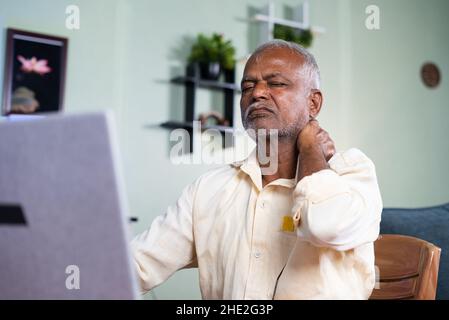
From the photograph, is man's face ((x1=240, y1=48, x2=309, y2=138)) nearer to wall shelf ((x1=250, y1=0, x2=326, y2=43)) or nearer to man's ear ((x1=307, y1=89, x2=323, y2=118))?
man's ear ((x1=307, y1=89, x2=323, y2=118))

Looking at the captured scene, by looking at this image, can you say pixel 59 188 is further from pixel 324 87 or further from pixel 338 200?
pixel 324 87

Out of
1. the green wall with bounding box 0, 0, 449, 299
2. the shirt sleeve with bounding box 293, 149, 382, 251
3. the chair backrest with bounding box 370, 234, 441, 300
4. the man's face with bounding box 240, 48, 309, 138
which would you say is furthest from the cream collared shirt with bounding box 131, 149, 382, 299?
the green wall with bounding box 0, 0, 449, 299

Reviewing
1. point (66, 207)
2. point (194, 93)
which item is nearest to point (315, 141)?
point (66, 207)

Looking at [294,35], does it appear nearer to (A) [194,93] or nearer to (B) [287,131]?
(A) [194,93]

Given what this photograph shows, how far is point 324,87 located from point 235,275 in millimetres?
2699

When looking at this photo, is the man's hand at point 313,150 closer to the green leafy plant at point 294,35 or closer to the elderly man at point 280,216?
the elderly man at point 280,216

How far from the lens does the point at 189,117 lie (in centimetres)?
295

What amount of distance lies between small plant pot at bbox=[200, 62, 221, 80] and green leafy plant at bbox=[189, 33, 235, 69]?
3 centimetres

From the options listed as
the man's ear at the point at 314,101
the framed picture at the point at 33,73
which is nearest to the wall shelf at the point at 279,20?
the framed picture at the point at 33,73

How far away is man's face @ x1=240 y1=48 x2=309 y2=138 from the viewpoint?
126cm

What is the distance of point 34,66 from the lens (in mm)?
2598

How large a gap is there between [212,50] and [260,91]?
5.83ft

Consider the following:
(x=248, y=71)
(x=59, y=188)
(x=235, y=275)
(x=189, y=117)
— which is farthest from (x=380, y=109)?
(x=59, y=188)

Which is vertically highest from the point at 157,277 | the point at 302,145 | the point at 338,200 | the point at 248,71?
the point at 248,71
